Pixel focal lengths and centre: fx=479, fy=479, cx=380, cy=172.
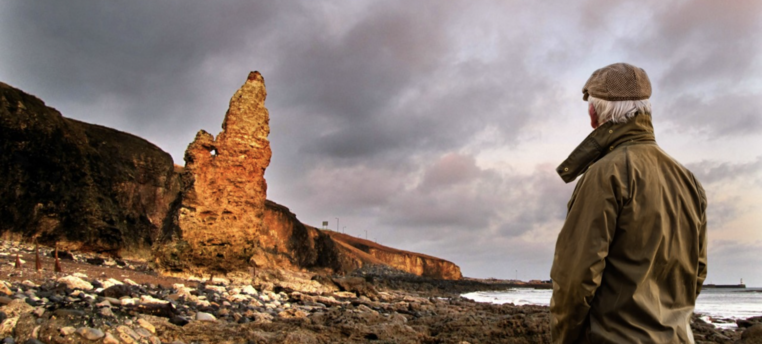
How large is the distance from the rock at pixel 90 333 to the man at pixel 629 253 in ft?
16.3

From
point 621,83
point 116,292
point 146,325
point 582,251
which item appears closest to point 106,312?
point 146,325


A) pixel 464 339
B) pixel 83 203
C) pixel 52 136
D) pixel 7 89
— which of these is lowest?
pixel 464 339

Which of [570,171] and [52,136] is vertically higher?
[52,136]

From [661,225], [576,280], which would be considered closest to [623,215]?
[661,225]

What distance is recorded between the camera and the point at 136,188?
102 ft

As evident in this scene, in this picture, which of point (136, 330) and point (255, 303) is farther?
point (255, 303)

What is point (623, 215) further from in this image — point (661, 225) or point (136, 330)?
point (136, 330)

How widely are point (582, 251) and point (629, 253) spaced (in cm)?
21

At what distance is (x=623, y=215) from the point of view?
6.43 ft

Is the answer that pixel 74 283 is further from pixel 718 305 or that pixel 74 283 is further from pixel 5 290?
pixel 718 305

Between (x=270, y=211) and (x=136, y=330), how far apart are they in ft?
138

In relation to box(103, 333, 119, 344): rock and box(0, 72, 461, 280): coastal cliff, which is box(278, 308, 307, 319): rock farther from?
box(0, 72, 461, 280): coastal cliff

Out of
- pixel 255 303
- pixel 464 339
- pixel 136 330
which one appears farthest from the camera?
pixel 255 303

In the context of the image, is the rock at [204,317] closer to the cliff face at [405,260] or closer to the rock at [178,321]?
the rock at [178,321]
